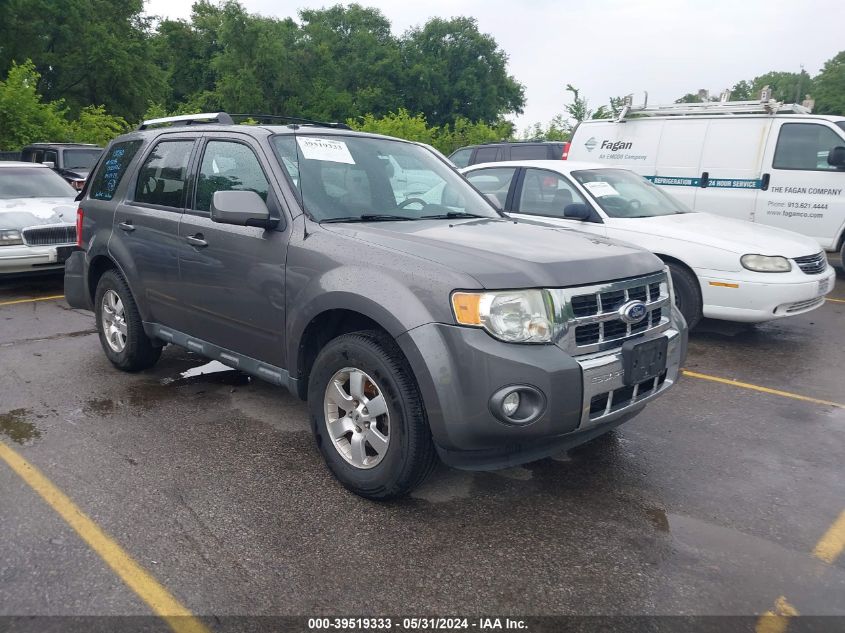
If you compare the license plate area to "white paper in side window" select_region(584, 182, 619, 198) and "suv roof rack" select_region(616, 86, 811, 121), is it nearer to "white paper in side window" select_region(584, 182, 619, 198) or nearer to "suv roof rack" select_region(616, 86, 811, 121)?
"white paper in side window" select_region(584, 182, 619, 198)

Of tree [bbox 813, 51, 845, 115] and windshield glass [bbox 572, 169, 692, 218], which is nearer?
windshield glass [bbox 572, 169, 692, 218]

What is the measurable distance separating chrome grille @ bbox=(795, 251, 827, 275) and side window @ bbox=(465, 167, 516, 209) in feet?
9.57

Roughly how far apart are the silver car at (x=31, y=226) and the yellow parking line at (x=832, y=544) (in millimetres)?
8482

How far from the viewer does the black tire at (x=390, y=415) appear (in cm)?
300

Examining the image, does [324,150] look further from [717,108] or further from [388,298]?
[717,108]

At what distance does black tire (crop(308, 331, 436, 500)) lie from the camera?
3.00 m

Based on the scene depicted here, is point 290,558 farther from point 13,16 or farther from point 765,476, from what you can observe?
point 13,16

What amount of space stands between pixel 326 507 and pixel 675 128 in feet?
27.6

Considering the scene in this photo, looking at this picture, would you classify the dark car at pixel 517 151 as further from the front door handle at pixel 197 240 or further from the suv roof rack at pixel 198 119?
the front door handle at pixel 197 240

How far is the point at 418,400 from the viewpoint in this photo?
9.80 feet

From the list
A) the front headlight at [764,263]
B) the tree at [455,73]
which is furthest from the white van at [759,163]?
the tree at [455,73]

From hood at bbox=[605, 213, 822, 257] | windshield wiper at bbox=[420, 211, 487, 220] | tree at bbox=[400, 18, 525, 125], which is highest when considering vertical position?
tree at bbox=[400, 18, 525, 125]

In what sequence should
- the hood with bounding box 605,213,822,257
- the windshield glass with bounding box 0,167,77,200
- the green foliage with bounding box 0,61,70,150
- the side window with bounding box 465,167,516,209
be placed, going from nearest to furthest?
the hood with bounding box 605,213,822,257, the side window with bounding box 465,167,516,209, the windshield glass with bounding box 0,167,77,200, the green foliage with bounding box 0,61,70,150

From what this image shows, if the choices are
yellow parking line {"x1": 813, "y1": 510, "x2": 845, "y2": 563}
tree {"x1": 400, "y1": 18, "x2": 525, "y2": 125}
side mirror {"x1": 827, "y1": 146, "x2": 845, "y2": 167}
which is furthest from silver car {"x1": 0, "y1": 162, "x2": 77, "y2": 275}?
tree {"x1": 400, "y1": 18, "x2": 525, "y2": 125}
